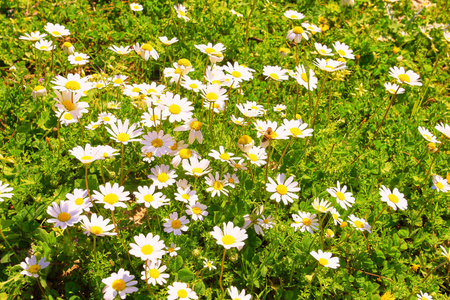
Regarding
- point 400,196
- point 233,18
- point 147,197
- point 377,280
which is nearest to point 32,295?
point 147,197

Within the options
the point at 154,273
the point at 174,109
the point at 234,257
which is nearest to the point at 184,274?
the point at 154,273

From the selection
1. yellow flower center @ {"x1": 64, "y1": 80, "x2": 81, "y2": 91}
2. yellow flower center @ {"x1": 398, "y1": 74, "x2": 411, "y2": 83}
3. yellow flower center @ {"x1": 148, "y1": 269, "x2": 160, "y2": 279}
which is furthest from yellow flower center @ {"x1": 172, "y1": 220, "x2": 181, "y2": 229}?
yellow flower center @ {"x1": 398, "y1": 74, "x2": 411, "y2": 83}

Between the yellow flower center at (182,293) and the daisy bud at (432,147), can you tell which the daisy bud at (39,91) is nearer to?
the yellow flower center at (182,293)

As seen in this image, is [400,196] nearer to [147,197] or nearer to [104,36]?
[147,197]

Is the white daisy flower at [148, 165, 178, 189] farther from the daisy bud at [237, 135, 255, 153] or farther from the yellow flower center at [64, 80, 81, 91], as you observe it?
the yellow flower center at [64, 80, 81, 91]

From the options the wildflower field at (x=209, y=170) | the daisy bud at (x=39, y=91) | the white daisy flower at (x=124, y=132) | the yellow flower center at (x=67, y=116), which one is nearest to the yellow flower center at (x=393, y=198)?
the wildflower field at (x=209, y=170)

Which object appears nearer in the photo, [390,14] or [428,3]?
[390,14]
